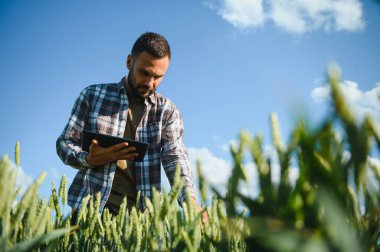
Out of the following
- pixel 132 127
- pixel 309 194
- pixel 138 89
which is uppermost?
pixel 138 89

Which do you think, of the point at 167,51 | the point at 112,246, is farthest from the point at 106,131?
the point at 112,246

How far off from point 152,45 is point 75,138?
105cm

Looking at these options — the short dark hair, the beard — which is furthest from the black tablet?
the short dark hair

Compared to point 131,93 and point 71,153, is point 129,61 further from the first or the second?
point 71,153

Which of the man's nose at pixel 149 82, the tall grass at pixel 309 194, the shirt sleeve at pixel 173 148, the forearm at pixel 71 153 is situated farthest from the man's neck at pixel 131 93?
the tall grass at pixel 309 194

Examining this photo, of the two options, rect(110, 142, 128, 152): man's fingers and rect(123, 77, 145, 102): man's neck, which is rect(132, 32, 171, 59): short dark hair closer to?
rect(123, 77, 145, 102): man's neck

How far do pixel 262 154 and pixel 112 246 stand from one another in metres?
0.70

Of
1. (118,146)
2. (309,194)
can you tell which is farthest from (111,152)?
(309,194)

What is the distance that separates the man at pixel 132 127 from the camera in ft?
8.82

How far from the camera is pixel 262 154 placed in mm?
346

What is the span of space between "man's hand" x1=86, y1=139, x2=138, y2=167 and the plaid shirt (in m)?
0.18

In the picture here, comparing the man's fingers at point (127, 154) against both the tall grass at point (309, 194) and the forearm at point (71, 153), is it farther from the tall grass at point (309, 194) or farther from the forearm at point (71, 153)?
the tall grass at point (309, 194)

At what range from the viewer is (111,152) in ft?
7.12

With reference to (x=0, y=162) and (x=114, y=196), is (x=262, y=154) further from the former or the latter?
(x=114, y=196)
